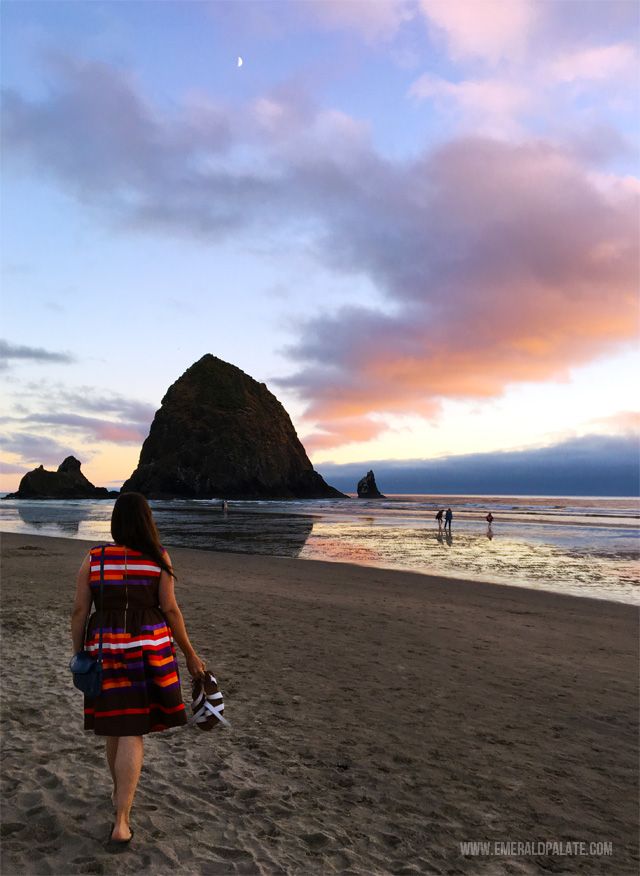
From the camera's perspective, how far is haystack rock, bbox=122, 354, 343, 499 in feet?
348

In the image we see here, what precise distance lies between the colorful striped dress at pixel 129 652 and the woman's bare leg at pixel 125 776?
0.45 feet

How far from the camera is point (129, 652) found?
298 cm

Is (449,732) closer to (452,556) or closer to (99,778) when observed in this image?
(99,778)

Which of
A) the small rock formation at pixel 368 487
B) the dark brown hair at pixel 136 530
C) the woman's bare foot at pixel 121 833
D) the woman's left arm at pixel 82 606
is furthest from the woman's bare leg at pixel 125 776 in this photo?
the small rock formation at pixel 368 487

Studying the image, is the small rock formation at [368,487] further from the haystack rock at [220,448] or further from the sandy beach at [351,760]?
the sandy beach at [351,760]

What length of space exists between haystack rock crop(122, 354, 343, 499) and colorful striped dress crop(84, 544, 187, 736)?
335 ft

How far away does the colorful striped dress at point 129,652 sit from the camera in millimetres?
2961

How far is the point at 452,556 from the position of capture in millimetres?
20578

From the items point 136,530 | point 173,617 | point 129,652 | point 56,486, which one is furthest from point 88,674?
point 56,486

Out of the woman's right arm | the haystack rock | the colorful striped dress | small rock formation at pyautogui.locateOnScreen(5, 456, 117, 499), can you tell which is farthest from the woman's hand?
small rock formation at pyautogui.locateOnScreen(5, 456, 117, 499)

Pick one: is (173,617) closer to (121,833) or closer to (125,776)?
(125,776)

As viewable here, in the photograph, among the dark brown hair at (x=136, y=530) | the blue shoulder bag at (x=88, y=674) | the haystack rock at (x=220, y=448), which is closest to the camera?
the blue shoulder bag at (x=88, y=674)

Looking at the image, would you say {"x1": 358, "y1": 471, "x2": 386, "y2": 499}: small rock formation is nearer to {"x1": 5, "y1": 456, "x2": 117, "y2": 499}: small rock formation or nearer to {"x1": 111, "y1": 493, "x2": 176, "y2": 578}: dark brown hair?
{"x1": 5, "y1": 456, "x2": 117, "y2": 499}: small rock formation

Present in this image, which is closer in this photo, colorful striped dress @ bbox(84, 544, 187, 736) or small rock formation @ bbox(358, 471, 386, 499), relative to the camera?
colorful striped dress @ bbox(84, 544, 187, 736)
